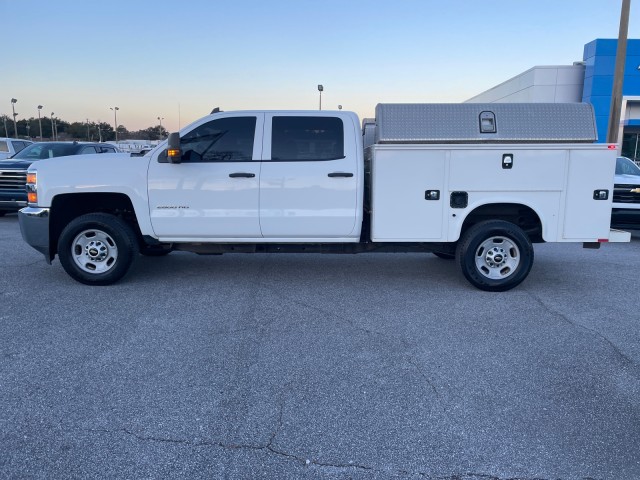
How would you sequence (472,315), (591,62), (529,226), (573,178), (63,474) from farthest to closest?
(591,62)
(529,226)
(573,178)
(472,315)
(63,474)

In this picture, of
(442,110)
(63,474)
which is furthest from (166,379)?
(442,110)

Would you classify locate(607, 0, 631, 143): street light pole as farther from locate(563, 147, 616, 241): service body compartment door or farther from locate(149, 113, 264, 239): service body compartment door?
locate(149, 113, 264, 239): service body compartment door

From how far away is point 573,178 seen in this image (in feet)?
19.6

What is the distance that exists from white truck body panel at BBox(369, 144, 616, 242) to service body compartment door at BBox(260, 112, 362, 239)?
1.09ft

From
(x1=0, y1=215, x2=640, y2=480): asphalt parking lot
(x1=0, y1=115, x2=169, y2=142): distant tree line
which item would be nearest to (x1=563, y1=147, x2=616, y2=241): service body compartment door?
(x1=0, y1=215, x2=640, y2=480): asphalt parking lot

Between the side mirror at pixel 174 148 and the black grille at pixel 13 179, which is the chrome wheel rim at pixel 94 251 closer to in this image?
the side mirror at pixel 174 148

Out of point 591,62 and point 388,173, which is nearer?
point 388,173

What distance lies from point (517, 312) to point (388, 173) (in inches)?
82.7

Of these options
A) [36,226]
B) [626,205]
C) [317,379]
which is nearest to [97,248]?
[36,226]

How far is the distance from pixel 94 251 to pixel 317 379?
150 inches

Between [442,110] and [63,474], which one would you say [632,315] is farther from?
[63,474]

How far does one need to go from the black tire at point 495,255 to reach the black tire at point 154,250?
381 centimetres

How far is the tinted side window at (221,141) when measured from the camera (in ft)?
20.2

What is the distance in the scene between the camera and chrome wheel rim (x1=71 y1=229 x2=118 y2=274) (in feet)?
20.7
